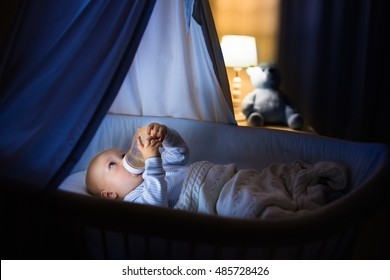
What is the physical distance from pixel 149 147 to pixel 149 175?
11cm

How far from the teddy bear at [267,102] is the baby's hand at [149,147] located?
1407 mm

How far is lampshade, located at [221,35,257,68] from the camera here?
282 centimetres

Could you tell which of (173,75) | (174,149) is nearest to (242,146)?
(174,149)

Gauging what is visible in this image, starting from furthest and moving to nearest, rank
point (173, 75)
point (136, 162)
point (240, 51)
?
point (240, 51), point (173, 75), point (136, 162)

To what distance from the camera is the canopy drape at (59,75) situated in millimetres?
1134

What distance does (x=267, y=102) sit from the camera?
9.25 ft

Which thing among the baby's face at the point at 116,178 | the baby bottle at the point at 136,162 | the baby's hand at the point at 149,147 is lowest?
the baby's face at the point at 116,178

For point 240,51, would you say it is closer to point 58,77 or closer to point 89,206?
point 58,77

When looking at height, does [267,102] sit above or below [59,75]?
below

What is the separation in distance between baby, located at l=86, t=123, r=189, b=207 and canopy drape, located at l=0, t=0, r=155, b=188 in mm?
346

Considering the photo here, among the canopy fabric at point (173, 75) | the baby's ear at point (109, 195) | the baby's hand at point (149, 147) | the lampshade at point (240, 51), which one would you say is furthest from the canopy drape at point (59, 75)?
the lampshade at point (240, 51)

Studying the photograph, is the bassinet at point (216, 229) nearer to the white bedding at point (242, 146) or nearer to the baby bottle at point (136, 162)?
the white bedding at point (242, 146)

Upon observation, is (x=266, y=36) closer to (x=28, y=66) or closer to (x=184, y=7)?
(x=184, y=7)

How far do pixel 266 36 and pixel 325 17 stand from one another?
1.59 ft
